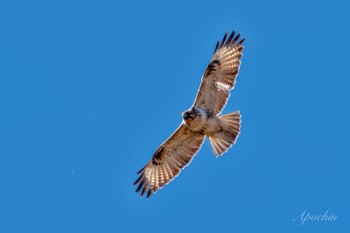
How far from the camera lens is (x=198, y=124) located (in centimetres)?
1305

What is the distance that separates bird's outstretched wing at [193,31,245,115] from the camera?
43.7 ft

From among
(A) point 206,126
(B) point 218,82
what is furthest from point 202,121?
(B) point 218,82

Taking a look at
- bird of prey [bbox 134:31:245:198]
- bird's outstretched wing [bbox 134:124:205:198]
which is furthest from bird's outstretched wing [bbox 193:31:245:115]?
bird's outstretched wing [bbox 134:124:205:198]

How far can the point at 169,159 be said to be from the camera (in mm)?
13867

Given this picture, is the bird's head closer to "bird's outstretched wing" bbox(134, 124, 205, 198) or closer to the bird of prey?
the bird of prey

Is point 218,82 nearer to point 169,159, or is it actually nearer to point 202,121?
point 202,121

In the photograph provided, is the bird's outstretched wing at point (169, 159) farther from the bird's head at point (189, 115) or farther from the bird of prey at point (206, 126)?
the bird's head at point (189, 115)

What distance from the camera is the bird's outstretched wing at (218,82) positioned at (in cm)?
1331

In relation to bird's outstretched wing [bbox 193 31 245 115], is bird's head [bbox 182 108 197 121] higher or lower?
lower

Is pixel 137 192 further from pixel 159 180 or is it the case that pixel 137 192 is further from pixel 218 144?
pixel 218 144

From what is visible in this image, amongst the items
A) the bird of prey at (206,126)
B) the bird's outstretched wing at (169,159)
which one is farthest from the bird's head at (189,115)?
the bird's outstretched wing at (169,159)

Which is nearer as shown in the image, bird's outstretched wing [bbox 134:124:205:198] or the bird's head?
the bird's head

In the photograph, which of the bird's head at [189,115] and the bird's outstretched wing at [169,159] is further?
the bird's outstretched wing at [169,159]

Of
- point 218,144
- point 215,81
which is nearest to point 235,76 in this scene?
point 215,81
